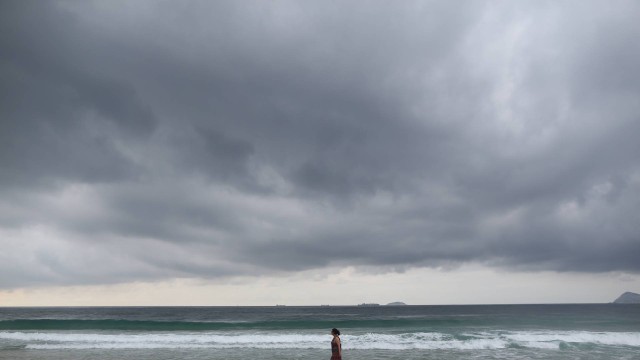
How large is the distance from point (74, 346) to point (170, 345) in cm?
615

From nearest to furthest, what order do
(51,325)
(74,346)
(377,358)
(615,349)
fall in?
(377,358), (615,349), (74,346), (51,325)

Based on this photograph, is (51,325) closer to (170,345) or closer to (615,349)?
(170,345)

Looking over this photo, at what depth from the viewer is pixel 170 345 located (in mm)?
29453

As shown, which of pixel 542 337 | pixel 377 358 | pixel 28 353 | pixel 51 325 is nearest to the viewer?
pixel 377 358

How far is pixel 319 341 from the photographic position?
103 feet

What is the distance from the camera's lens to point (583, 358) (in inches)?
948

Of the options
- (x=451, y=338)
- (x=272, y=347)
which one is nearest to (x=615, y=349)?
(x=451, y=338)

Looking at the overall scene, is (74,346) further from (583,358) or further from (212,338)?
(583,358)

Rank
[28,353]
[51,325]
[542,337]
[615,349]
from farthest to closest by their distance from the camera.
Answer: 1. [51,325]
2. [542,337]
3. [615,349]
4. [28,353]

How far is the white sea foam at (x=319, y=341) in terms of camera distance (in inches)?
1151

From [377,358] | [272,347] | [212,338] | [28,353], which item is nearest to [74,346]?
[28,353]

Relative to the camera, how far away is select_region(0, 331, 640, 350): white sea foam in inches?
1151

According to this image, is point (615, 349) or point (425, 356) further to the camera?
point (615, 349)

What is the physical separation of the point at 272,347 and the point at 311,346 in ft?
8.04
